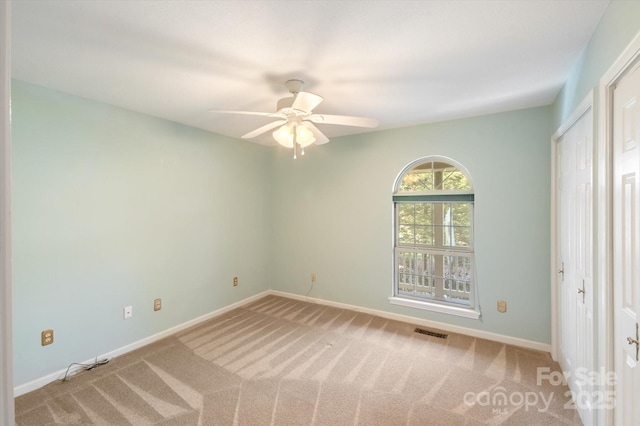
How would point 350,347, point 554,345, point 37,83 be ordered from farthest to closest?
point 350,347 < point 554,345 < point 37,83

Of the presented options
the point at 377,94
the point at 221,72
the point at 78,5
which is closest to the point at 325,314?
the point at 377,94

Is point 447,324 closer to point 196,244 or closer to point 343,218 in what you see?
point 343,218

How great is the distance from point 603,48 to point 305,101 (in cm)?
164

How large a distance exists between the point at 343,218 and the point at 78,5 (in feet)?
10.2

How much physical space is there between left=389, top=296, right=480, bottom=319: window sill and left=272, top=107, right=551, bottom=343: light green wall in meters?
0.07

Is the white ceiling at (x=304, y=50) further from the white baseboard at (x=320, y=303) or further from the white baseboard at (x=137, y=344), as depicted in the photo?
the white baseboard at (x=320, y=303)

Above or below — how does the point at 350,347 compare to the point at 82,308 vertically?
below

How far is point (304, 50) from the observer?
1.81 m

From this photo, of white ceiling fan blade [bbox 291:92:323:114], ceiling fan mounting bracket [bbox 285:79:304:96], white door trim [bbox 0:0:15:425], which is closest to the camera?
white door trim [bbox 0:0:15:425]

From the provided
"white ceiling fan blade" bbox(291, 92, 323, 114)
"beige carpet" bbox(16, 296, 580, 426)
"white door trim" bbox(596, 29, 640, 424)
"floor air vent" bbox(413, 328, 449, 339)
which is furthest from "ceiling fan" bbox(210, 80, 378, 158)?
"floor air vent" bbox(413, 328, 449, 339)

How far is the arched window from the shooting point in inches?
130

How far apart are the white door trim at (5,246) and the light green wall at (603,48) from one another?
6.51 feet

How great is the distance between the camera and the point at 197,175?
3.51m

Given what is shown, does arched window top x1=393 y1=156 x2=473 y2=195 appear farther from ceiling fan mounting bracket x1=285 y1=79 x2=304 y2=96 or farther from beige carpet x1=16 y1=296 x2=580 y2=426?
ceiling fan mounting bracket x1=285 y1=79 x2=304 y2=96
